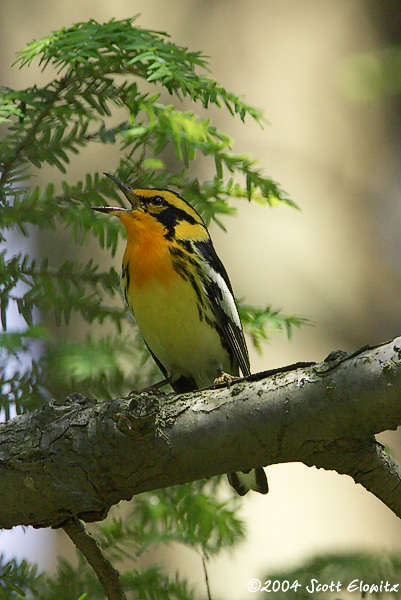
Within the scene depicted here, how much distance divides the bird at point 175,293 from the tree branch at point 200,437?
43.0 inches

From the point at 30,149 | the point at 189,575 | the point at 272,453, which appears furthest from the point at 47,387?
the point at 189,575

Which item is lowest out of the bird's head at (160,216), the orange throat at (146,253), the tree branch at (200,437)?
the tree branch at (200,437)

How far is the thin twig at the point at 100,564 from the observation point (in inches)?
87.5

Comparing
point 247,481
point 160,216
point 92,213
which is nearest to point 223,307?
point 160,216

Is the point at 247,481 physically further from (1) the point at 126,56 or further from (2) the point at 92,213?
(1) the point at 126,56

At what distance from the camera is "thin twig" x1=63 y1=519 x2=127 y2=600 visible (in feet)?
7.29

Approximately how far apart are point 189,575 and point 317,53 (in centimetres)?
317

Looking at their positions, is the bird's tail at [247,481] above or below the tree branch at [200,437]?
above

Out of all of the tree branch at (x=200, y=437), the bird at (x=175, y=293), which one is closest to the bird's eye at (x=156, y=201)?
the bird at (x=175, y=293)

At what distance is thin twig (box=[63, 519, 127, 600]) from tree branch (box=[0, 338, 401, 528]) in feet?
0.27

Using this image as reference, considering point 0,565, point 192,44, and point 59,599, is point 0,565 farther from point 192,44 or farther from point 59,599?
point 192,44

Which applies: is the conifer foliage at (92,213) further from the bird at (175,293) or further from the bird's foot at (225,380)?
the bird at (175,293)

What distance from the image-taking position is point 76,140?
2701 millimetres

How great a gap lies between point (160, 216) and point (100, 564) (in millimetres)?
1918
